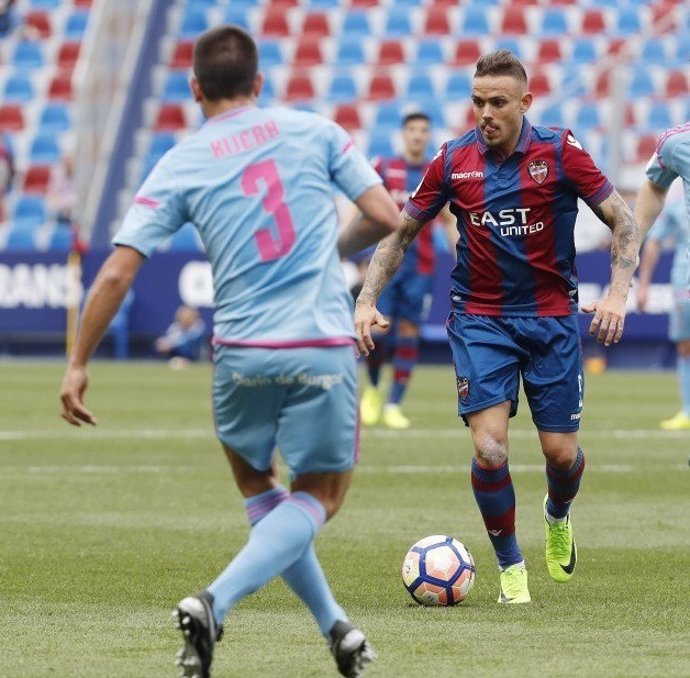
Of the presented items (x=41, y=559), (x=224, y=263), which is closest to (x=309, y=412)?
(x=224, y=263)

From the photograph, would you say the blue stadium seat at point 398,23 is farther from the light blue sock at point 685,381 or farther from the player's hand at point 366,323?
the player's hand at point 366,323

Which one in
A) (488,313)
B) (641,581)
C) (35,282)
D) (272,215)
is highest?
(272,215)

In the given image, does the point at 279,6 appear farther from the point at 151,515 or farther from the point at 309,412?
the point at 309,412

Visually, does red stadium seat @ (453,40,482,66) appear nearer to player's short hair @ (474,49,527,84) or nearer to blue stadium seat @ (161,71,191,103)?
blue stadium seat @ (161,71,191,103)

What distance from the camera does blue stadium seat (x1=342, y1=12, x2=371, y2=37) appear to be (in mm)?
30938

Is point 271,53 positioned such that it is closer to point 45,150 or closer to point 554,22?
point 45,150

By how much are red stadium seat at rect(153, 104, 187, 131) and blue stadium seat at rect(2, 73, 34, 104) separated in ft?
8.18

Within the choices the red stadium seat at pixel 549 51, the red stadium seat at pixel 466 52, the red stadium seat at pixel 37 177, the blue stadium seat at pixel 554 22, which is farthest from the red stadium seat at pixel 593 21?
the red stadium seat at pixel 37 177

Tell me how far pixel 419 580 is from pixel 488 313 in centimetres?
114

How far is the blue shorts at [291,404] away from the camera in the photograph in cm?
533

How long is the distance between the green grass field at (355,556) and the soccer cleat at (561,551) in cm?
8

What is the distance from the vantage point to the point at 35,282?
2706cm

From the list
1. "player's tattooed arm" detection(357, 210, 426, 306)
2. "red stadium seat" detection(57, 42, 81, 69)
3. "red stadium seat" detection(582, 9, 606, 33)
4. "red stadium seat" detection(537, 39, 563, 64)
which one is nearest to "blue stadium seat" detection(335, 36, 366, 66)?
"red stadium seat" detection(537, 39, 563, 64)

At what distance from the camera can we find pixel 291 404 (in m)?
Result: 5.41
